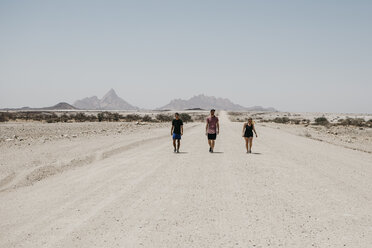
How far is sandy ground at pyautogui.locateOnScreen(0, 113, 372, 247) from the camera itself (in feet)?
18.1

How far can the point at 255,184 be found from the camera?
8.92m

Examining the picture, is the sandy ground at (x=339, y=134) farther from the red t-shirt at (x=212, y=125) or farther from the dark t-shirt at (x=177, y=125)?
the dark t-shirt at (x=177, y=125)

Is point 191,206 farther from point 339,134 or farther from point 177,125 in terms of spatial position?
point 339,134

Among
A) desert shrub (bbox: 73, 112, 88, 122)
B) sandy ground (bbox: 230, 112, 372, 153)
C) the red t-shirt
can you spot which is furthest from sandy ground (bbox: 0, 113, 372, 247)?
desert shrub (bbox: 73, 112, 88, 122)

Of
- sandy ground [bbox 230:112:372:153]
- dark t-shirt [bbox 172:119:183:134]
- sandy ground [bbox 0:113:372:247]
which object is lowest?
sandy ground [bbox 230:112:372:153]

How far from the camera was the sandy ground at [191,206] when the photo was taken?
5531mm

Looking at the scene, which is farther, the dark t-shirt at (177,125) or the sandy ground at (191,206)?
the dark t-shirt at (177,125)

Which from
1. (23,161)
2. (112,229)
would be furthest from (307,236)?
(23,161)

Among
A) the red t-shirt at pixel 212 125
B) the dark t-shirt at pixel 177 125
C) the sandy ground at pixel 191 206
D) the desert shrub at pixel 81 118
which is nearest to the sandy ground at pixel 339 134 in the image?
the red t-shirt at pixel 212 125

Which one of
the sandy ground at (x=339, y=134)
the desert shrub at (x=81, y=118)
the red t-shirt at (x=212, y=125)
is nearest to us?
the red t-shirt at (x=212, y=125)

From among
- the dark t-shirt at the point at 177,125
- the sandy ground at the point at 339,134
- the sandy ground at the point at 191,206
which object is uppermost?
the dark t-shirt at the point at 177,125

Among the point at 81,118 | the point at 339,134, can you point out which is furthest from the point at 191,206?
the point at 81,118

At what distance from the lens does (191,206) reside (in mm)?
7031

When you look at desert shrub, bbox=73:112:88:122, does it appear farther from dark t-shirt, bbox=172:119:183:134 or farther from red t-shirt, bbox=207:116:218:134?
red t-shirt, bbox=207:116:218:134
